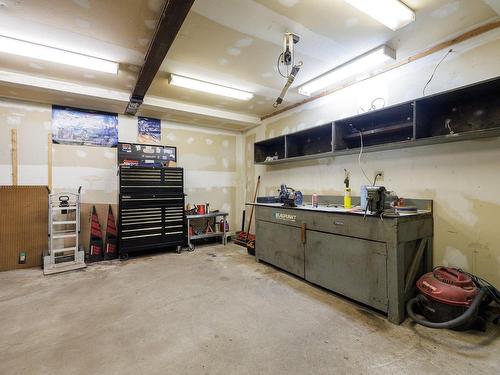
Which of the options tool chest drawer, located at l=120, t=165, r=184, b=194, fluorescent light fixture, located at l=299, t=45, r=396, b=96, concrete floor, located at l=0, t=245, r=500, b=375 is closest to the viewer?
concrete floor, located at l=0, t=245, r=500, b=375

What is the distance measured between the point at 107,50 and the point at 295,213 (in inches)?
114

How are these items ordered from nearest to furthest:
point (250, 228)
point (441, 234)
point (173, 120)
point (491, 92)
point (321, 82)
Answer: point (491, 92) < point (441, 234) < point (321, 82) < point (173, 120) < point (250, 228)

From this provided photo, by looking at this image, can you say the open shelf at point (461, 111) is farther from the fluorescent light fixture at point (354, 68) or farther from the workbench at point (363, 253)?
the workbench at point (363, 253)

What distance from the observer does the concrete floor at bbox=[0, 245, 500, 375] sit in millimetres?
1606

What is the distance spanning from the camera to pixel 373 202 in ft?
7.51

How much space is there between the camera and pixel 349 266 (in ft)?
8.09

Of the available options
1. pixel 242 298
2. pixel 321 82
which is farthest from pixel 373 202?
pixel 321 82

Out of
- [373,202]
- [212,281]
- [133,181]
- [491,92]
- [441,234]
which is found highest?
[491,92]

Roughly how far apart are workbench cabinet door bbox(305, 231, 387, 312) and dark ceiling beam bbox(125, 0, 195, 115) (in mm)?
2541

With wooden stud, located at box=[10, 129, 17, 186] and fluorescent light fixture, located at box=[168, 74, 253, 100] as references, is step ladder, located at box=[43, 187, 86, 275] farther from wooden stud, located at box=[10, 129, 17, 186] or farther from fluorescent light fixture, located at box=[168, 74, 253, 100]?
fluorescent light fixture, located at box=[168, 74, 253, 100]

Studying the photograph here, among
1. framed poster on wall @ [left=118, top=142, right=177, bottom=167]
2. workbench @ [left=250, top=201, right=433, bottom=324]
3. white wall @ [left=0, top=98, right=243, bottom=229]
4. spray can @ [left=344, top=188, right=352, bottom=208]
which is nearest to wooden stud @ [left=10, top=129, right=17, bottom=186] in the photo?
white wall @ [left=0, top=98, right=243, bottom=229]

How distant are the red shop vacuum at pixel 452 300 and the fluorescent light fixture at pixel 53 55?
13.2 ft

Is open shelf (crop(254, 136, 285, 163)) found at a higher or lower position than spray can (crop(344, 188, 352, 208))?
higher

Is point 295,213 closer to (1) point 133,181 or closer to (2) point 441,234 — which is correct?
(2) point 441,234
